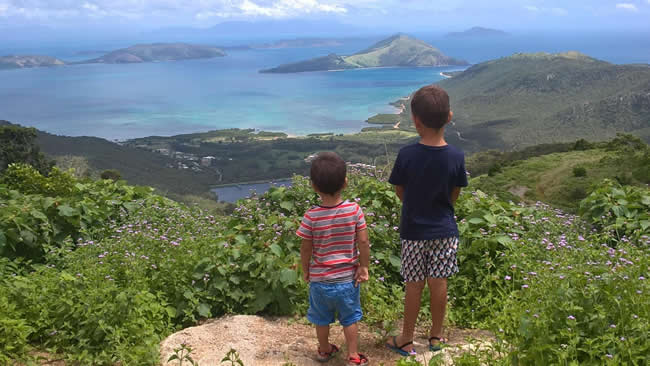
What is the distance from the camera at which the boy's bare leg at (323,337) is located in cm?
367

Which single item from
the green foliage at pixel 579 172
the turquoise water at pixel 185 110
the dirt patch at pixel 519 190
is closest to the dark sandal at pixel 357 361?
the dirt patch at pixel 519 190

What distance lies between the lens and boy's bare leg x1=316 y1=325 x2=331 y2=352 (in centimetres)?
367

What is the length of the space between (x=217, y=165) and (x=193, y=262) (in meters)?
91.2

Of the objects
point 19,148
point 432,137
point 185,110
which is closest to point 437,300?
point 432,137

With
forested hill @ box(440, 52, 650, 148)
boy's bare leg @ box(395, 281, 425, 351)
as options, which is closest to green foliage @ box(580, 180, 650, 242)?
boy's bare leg @ box(395, 281, 425, 351)

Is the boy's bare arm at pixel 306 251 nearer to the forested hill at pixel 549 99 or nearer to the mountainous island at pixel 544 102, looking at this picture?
the mountainous island at pixel 544 102

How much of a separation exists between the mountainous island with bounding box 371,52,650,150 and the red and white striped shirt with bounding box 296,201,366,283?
9365 cm

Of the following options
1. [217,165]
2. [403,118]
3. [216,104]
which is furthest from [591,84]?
[216,104]

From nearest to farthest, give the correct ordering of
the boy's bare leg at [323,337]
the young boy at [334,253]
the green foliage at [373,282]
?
the green foliage at [373,282] < the young boy at [334,253] < the boy's bare leg at [323,337]

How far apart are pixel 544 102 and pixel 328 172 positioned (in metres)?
148

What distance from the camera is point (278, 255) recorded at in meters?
4.62

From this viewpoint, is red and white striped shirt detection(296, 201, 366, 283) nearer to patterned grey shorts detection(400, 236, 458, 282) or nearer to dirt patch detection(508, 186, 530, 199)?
patterned grey shorts detection(400, 236, 458, 282)

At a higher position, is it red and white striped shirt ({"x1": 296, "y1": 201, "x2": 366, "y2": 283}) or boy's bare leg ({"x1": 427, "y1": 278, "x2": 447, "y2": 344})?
red and white striped shirt ({"x1": 296, "y1": 201, "x2": 366, "y2": 283})

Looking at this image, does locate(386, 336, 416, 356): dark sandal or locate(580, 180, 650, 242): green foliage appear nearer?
locate(386, 336, 416, 356): dark sandal
